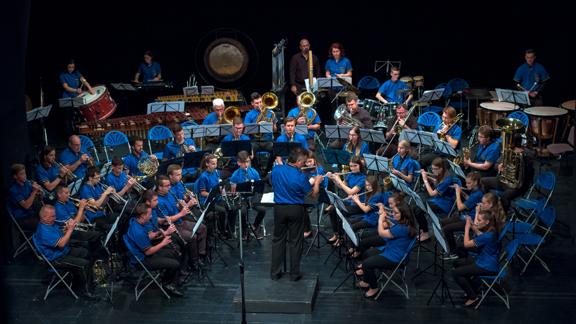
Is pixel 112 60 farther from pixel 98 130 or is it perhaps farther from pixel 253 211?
pixel 253 211

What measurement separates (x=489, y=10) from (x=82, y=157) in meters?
10.0

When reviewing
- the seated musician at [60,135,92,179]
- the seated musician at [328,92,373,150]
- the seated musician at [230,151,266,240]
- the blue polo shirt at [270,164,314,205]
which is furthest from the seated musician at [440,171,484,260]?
the seated musician at [60,135,92,179]

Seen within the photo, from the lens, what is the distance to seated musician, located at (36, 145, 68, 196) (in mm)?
9281

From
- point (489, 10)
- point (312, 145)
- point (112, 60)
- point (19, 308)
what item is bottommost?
point (19, 308)

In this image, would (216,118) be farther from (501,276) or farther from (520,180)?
(501,276)

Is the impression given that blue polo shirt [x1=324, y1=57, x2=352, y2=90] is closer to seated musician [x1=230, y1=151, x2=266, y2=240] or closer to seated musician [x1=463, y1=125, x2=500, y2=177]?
seated musician [x1=463, y1=125, x2=500, y2=177]

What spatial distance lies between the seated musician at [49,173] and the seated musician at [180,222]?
2181 mm

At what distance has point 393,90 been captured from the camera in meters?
12.2

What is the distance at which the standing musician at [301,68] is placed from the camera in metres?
13.4

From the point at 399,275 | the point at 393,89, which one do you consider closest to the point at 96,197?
the point at 399,275

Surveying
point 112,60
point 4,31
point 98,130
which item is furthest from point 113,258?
point 112,60

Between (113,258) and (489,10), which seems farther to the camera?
(489,10)

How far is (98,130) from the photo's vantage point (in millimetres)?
12219

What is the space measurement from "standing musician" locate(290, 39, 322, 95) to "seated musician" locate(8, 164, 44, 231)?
21.2ft
